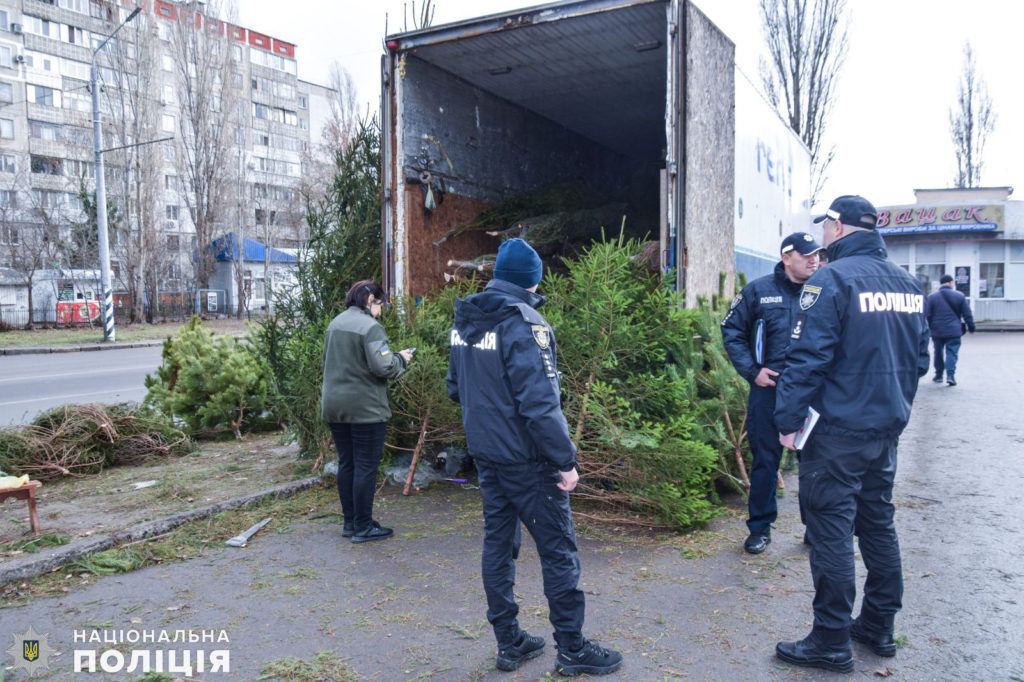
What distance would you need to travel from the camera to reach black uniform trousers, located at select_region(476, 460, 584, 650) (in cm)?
309

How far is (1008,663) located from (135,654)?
386 centimetres

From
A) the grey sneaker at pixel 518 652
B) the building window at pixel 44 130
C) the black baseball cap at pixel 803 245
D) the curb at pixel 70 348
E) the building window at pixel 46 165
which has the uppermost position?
the building window at pixel 44 130

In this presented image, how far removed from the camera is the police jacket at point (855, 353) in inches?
123

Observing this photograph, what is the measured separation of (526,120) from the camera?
27.1 ft

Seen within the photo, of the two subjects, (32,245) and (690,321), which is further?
(32,245)

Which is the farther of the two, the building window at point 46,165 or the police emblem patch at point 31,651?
the building window at point 46,165

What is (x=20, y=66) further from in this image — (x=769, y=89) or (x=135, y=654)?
(x=135, y=654)

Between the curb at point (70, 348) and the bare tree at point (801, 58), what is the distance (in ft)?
68.6

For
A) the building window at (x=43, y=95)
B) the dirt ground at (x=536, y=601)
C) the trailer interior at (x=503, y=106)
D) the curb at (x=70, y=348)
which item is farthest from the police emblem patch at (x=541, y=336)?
the building window at (x=43, y=95)

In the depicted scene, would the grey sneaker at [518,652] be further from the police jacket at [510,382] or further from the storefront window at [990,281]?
the storefront window at [990,281]

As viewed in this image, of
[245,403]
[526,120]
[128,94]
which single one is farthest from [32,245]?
[526,120]

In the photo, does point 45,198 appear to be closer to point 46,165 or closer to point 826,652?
point 46,165

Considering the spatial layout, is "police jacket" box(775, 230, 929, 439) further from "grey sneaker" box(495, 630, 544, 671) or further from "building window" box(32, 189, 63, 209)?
"building window" box(32, 189, 63, 209)

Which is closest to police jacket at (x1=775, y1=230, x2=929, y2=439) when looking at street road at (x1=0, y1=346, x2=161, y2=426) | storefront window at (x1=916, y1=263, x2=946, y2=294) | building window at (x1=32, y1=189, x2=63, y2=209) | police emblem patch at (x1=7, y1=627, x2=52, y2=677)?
police emblem patch at (x1=7, y1=627, x2=52, y2=677)
